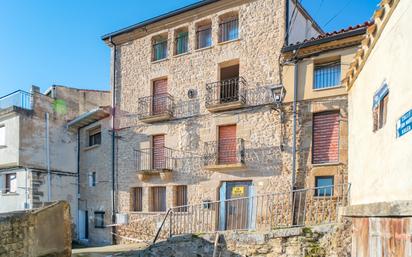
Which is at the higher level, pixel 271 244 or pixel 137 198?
pixel 271 244

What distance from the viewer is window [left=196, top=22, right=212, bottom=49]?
516 inches

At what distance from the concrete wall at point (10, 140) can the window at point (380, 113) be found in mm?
15319

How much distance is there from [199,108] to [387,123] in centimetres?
893

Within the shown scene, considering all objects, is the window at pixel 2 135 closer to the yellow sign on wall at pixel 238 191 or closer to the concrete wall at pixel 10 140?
the concrete wall at pixel 10 140

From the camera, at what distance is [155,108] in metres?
13.9

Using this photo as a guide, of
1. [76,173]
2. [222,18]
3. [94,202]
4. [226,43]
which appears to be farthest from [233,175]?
[76,173]

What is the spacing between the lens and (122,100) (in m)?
14.9

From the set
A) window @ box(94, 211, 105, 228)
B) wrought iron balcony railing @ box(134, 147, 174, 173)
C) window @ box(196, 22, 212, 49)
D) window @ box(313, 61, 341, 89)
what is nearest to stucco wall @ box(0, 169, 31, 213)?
window @ box(94, 211, 105, 228)

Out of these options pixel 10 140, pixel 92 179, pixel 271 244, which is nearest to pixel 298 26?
pixel 271 244

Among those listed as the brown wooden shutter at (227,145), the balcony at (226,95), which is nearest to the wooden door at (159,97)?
the balcony at (226,95)

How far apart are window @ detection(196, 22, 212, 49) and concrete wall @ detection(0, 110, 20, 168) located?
9.49 m

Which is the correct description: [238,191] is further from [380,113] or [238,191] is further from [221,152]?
[380,113]

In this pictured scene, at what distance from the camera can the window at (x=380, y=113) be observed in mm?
4297

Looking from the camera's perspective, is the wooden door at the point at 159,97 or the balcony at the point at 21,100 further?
the balcony at the point at 21,100
